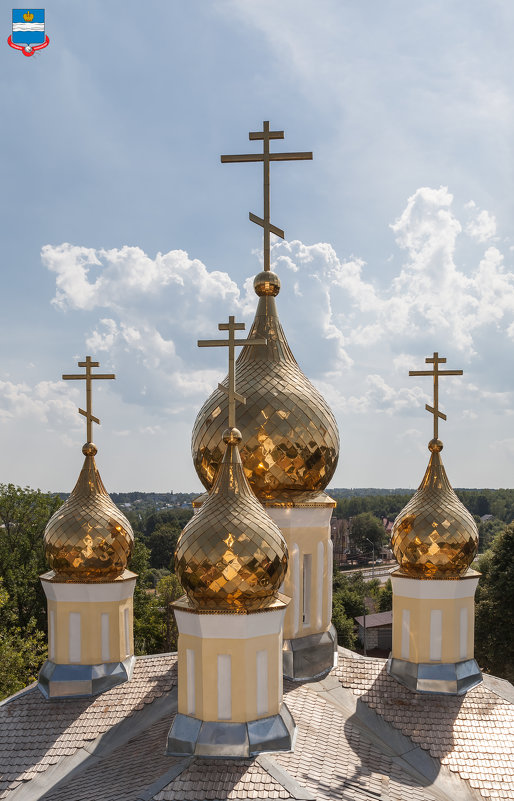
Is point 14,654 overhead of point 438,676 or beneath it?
beneath

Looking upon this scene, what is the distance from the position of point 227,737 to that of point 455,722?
3.55 m

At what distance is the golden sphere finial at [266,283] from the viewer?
11000 millimetres

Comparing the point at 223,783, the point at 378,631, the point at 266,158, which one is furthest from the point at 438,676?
the point at 378,631

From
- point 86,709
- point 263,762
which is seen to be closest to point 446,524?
point 263,762

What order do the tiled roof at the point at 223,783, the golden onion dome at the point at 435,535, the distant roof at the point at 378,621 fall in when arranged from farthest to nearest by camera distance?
the distant roof at the point at 378,621
the golden onion dome at the point at 435,535
the tiled roof at the point at 223,783

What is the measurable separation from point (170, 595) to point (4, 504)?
31.8 ft

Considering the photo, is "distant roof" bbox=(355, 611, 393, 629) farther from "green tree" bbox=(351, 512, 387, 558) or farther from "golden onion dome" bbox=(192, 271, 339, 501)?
"green tree" bbox=(351, 512, 387, 558)

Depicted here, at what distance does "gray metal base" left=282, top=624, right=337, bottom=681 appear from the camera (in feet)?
32.0

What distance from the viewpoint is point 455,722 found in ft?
30.7

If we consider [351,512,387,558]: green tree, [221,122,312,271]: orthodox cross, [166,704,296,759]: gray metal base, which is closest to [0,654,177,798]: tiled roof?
[166,704,296,759]: gray metal base

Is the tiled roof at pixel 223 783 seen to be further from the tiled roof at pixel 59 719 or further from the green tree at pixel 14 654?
the green tree at pixel 14 654

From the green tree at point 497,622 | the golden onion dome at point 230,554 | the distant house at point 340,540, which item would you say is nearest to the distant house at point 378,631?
the green tree at point 497,622

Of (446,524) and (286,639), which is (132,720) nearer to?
(286,639)

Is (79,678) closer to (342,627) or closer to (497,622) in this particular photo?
(497,622)
